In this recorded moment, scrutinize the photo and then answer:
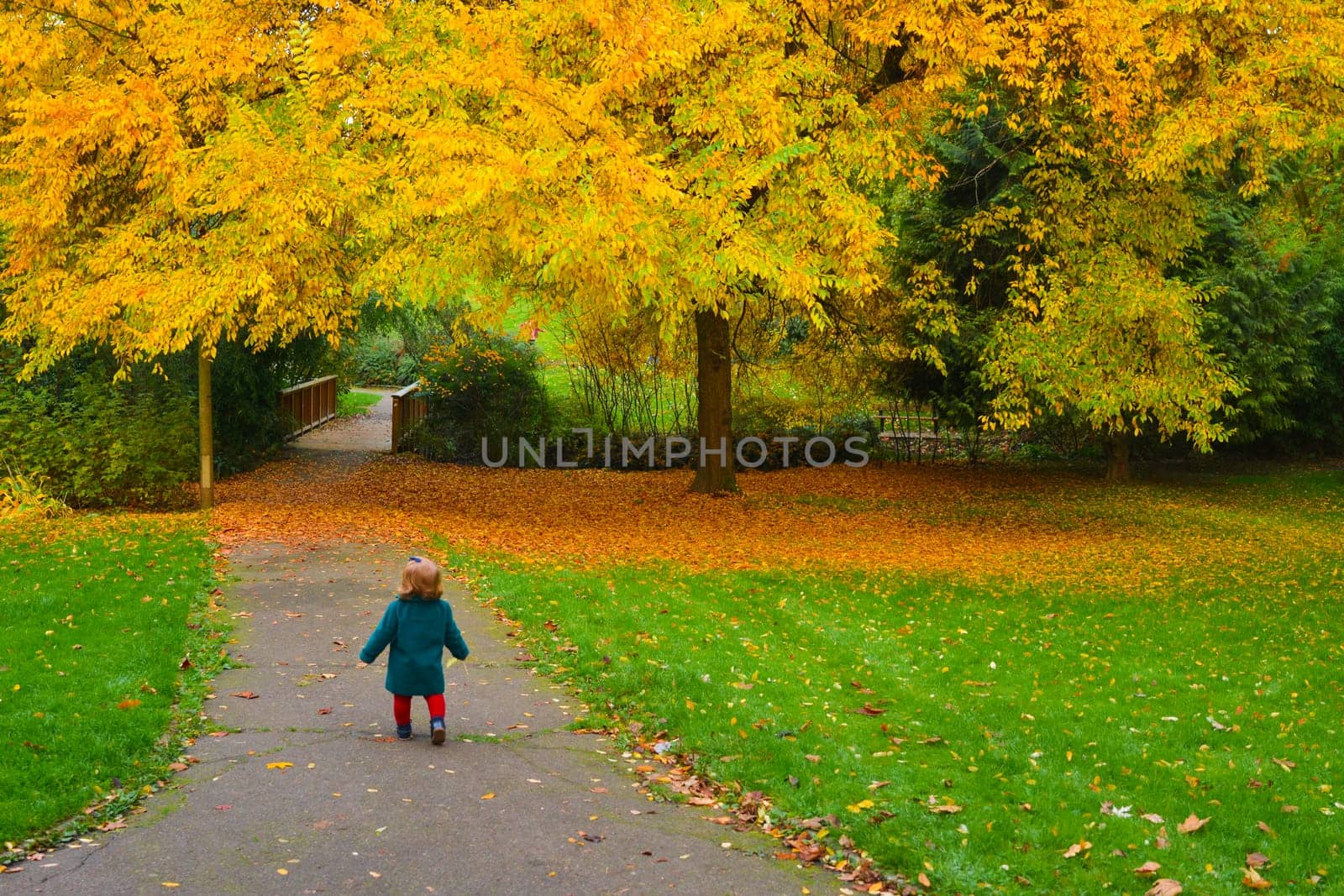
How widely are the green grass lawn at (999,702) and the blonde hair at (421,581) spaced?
1.64m

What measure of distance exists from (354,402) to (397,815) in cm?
3002

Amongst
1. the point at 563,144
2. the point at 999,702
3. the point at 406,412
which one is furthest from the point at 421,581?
the point at 406,412

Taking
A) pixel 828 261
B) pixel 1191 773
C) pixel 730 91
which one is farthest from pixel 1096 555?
pixel 1191 773

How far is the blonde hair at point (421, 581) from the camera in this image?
22.6ft

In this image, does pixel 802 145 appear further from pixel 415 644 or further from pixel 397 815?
pixel 397 815

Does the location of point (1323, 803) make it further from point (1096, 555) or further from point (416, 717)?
point (1096, 555)

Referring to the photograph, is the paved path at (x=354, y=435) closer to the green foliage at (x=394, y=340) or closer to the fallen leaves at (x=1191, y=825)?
the green foliage at (x=394, y=340)

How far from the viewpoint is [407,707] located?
6.97 m

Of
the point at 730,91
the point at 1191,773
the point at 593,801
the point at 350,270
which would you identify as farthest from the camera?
A: the point at 350,270

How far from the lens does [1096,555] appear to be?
567 inches

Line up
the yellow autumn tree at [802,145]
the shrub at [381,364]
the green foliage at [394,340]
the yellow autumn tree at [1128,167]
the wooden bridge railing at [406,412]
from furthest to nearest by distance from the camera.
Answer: the shrub at [381,364], the wooden bridge railing at [406,412], the green foliage at [394,340], the yellow autumn tree at [1128,167], the yellow autumn tree at [802,145]

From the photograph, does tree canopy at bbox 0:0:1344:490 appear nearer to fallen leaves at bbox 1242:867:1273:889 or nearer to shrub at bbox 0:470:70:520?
shrub at bbox 0:470:70:520

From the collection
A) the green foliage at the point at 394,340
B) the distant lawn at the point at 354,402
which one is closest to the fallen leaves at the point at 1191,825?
the green foliage at the point at 394,340

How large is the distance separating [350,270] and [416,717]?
30.7ft
